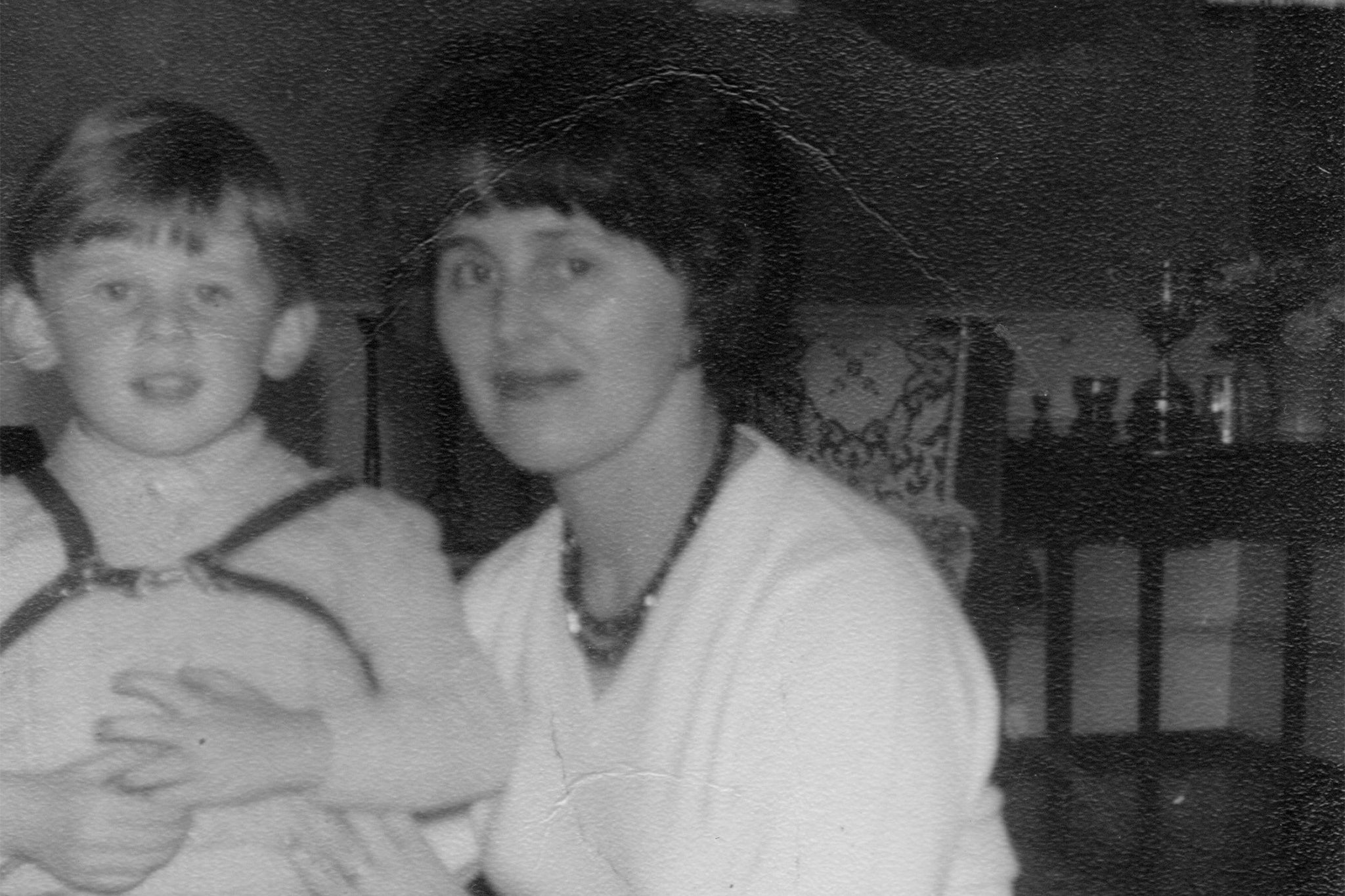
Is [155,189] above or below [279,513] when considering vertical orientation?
above

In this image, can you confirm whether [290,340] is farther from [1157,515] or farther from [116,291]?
[1157,515]

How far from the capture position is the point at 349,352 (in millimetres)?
1431

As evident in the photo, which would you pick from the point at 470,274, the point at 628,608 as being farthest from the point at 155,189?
the point at 628,608

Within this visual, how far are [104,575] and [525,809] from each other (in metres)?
0.49

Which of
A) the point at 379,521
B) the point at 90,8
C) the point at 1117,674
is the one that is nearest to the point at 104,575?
the point at 379,521

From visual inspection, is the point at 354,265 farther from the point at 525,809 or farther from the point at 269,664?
the point at 525,809

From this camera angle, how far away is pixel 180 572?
138cm

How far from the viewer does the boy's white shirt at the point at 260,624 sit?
1.38 meters

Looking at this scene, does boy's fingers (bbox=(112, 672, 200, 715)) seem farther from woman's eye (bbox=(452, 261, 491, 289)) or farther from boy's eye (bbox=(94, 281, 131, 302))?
woman's eye (bbox=(452, 261, 491, 289))

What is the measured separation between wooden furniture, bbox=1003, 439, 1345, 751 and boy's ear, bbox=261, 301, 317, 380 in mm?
780

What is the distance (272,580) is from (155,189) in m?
0.41

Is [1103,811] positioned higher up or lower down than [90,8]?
lower down

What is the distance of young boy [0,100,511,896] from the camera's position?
4.51 feet

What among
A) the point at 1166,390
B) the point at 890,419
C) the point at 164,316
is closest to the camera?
the point at 164,316
